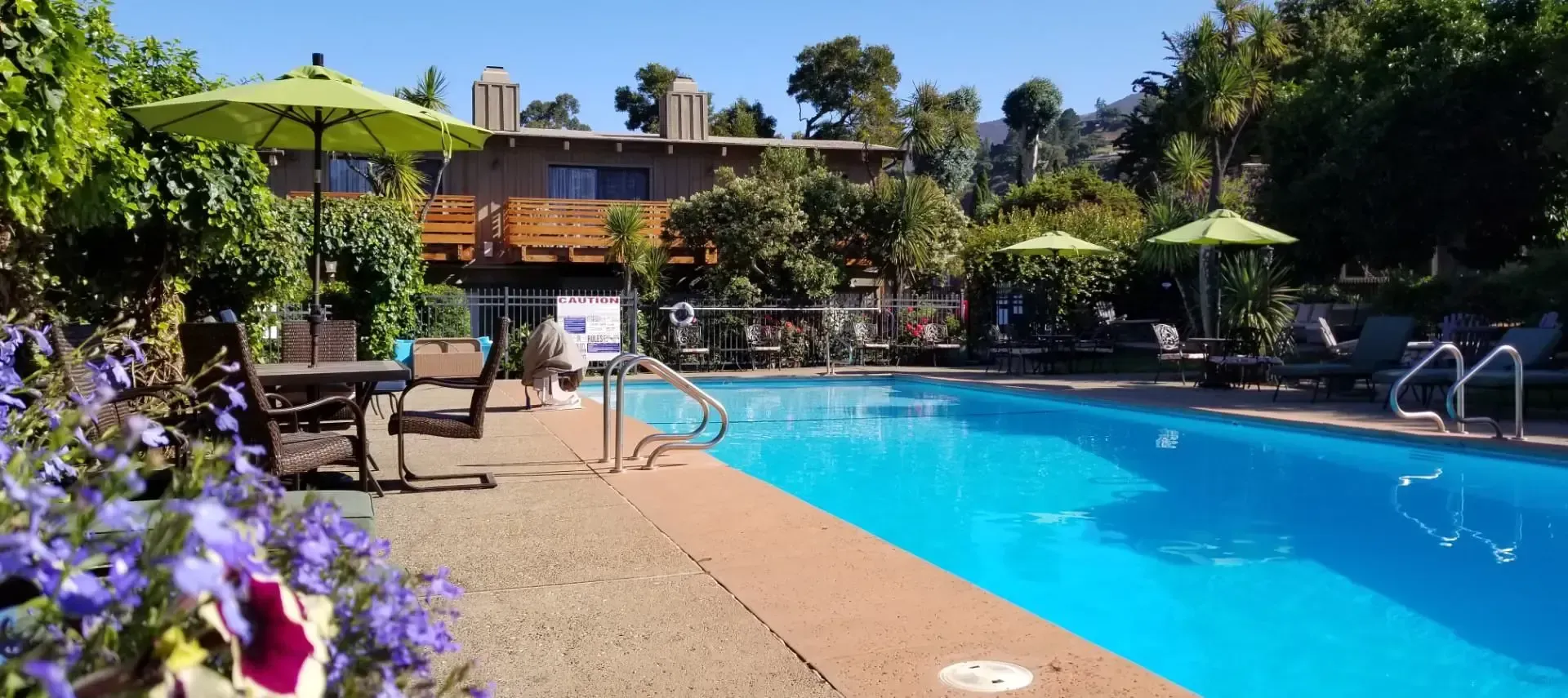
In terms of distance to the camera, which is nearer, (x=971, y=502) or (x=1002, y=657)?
(x=1002, y=657)

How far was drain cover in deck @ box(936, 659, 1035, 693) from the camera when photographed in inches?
116

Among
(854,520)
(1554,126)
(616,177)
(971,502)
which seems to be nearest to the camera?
(854,520)

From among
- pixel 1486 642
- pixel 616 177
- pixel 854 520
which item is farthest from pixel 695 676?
pixel 616 177

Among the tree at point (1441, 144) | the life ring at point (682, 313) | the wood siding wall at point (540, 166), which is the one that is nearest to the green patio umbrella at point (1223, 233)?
the tree at point (1441, 144)

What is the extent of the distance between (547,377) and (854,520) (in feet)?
16.2

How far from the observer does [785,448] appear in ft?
33.7

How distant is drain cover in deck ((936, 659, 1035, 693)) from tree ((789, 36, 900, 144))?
39354mm

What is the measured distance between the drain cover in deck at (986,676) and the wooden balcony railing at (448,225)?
20358mm

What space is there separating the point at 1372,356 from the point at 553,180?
1719cm

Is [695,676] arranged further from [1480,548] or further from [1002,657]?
[1480,548]

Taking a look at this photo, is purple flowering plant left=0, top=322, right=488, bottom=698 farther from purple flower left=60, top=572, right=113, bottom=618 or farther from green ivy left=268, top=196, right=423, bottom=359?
green ivy left=268, top=196, right=423, bottom=359

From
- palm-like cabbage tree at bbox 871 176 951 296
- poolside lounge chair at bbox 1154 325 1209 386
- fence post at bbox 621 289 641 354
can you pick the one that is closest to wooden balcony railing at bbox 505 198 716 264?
palm-like cabbage tree at bbox 871 176 951 296

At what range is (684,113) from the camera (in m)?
24.8

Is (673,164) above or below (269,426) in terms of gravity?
above
